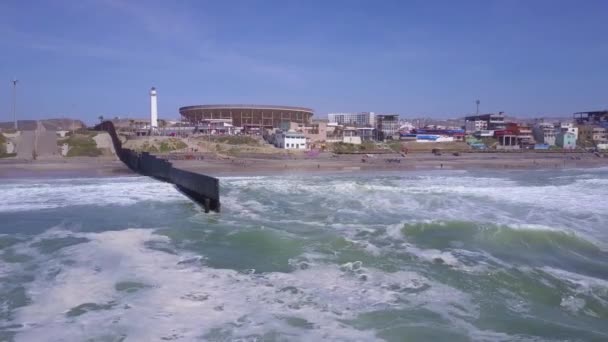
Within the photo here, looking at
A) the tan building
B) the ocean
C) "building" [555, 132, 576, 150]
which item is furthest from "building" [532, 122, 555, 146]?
the ocean

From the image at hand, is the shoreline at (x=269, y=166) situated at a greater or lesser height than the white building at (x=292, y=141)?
lesser

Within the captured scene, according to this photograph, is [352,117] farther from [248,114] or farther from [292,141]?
[292,141]

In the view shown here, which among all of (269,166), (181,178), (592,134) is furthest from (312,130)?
(592,134)

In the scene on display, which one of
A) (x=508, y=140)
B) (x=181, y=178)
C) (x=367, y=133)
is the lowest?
(x=181, y=178)

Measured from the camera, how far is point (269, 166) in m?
38.2

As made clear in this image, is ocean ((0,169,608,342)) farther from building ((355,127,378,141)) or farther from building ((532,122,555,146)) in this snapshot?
building ((532,122,555,146))

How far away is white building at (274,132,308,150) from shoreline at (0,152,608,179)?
18.1 ft

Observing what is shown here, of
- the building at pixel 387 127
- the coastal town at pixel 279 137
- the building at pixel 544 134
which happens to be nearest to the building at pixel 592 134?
the coastal town at pixel 279 137

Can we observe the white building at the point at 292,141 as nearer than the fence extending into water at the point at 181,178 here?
No

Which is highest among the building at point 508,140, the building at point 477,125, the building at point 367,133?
the building at point 477,125

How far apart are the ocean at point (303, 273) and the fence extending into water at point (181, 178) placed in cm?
102

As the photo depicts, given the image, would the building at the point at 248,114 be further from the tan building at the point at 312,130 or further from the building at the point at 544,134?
the building at the point at 544,134

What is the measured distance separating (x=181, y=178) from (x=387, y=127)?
61.5 m

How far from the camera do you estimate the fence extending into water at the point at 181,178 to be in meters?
16.3
